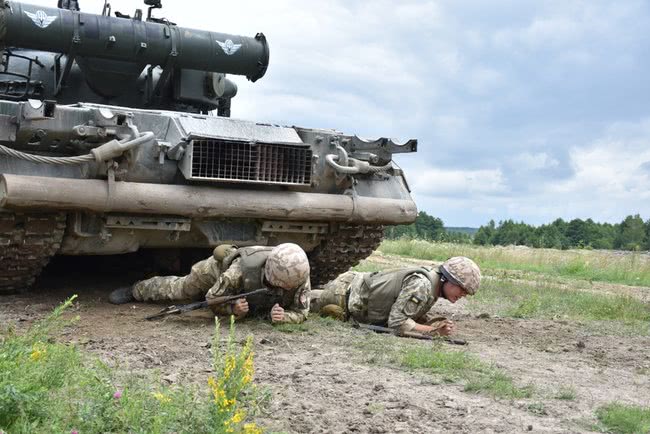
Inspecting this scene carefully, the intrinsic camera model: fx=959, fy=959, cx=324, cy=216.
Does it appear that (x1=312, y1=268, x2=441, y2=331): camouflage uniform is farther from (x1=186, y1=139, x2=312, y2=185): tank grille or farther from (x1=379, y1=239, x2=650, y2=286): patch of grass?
(x1=379, y1=239, x2=650, y2=286): patch of grass

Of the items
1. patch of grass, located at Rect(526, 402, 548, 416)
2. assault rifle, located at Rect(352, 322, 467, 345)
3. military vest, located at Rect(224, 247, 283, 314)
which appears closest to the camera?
patch of grass, located at Rect(526, 402, 548, 416)

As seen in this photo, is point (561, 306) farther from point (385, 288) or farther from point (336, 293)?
point (385, 288)

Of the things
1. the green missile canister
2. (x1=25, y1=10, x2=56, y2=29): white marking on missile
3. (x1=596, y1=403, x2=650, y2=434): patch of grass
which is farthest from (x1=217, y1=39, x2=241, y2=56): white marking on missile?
(x1=596, y1=403, x2=650, y2=434): patch of grass

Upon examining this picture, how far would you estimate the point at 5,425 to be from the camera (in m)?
3.59

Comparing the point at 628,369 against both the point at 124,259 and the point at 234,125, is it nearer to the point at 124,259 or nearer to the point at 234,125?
the point at 234,125

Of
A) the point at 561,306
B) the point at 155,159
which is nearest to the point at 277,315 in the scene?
the point at 155,159

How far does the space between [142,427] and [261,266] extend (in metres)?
3.39

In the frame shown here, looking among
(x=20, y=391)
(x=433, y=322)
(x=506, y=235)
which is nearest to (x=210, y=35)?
(x=433, y=322)

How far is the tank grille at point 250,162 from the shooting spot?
7.62 metres

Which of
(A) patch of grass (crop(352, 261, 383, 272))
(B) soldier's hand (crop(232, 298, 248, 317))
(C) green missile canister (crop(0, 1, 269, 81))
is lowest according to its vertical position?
(B) soldier's hand (crop(232, 298, 248, 317))

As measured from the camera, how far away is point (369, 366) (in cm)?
545

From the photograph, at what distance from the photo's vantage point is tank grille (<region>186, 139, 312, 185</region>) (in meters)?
7.62

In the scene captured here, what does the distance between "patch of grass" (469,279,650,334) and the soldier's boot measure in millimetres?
3410

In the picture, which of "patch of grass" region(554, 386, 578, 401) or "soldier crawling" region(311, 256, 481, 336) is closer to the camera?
"patch of grass" region(554, 386, 578, 401)
